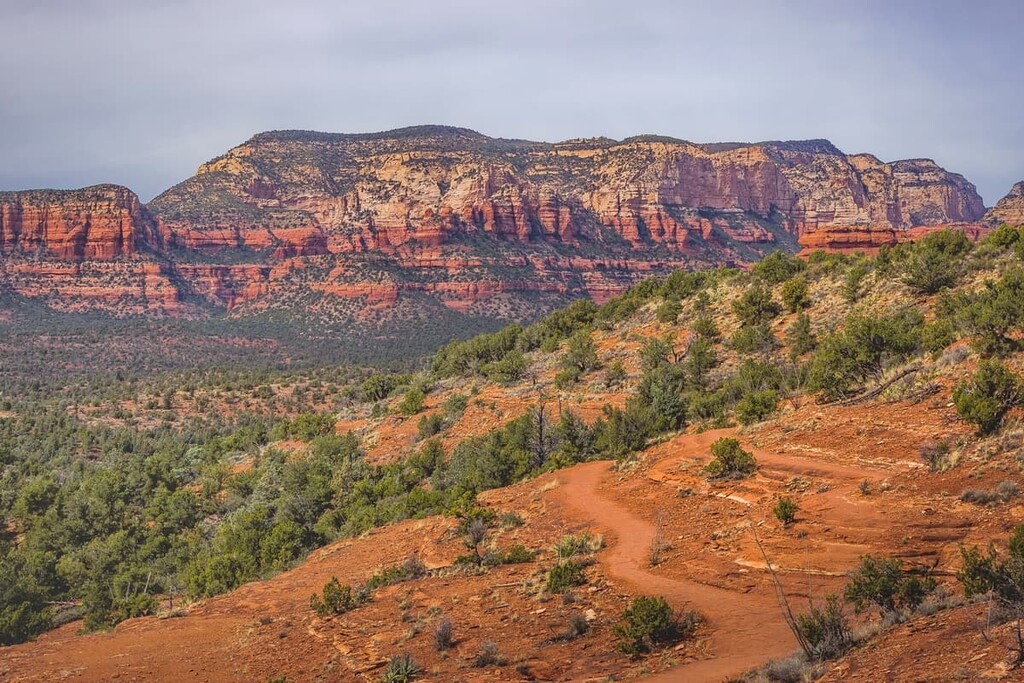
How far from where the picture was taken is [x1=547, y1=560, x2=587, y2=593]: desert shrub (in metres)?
12.9

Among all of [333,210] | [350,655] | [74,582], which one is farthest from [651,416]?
[333,210]

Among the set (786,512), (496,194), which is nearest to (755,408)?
(786,512)

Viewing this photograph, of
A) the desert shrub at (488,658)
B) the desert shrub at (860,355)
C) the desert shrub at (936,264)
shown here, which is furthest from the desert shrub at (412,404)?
the desert shrub at (488,658)

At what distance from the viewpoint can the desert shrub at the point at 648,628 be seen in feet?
33.4

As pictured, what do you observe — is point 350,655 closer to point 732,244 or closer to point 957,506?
point 957,506

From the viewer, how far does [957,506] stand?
11.9m

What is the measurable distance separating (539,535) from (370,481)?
42.1 ft

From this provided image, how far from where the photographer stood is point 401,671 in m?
10.4

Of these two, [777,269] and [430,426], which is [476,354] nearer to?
[430,426]

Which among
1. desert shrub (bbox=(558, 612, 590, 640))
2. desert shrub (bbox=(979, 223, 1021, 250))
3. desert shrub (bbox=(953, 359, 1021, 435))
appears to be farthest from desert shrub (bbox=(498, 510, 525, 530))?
desert shrub (bbox=(979, 223, 1021, 250))

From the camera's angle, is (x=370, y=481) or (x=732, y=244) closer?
(x=370, y=481)

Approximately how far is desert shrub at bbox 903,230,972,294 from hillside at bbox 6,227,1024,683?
13 cm

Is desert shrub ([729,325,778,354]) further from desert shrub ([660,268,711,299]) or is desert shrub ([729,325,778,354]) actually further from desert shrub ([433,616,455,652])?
desert shrub ([433,616,455,652])

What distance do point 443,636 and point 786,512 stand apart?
596 cm
